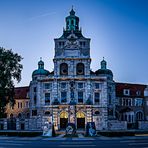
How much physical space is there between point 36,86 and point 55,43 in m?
12.0

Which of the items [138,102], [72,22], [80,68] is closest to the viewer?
[80,68]

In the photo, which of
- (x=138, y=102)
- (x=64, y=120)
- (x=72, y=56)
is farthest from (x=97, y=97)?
(x=138, y=102)

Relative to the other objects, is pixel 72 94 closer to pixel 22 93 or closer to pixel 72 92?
pixel 72 92

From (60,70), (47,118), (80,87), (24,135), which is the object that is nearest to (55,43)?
(60,70)

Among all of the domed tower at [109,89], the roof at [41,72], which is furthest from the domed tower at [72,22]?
the roof at [41,72]

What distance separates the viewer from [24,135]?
172ft

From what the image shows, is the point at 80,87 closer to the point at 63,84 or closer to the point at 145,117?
the point at 63,84

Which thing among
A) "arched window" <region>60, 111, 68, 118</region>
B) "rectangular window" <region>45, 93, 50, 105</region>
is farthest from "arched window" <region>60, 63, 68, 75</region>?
"arched window" <region>60, 111, 68, 118</region>

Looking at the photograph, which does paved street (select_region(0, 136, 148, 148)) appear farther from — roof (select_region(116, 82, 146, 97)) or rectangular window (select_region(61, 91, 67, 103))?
roof (select_region(116, 82, 146, 97))

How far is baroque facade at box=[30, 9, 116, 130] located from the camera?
8288cm

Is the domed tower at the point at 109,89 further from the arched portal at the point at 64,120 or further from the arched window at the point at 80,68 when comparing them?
the arched portal at the point at 64,120

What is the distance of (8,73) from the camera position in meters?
79.0

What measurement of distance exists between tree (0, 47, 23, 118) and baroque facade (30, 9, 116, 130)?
692 centimetres

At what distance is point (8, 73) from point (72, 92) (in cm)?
1600
